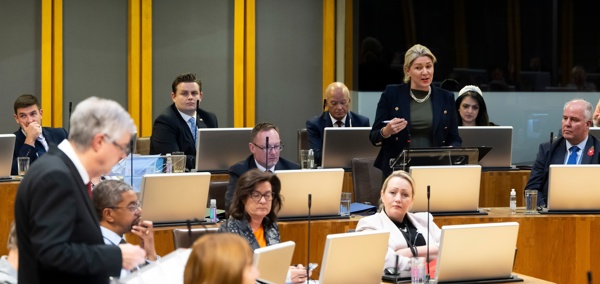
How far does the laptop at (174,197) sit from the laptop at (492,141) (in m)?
2.20

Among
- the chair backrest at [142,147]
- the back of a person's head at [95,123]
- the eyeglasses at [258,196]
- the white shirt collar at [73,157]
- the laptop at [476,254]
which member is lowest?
the laptop at [476,254]

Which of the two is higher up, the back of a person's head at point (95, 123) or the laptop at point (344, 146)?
the back of a person's head at point (95, 123)

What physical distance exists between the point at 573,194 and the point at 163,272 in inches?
133

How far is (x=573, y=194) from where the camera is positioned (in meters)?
5.70

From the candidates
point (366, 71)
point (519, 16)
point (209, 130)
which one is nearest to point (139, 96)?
point (366, 71)

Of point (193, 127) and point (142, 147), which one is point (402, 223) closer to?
point (193, 127)

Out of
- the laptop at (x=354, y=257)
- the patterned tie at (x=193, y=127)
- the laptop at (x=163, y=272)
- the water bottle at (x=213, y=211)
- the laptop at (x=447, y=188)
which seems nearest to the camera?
the laptop at (x=163, y=272)

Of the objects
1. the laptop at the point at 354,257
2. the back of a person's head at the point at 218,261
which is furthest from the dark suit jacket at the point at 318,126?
the back of a person's head at the point at 218,261

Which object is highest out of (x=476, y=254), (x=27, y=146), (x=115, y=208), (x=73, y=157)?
(x=73, y=157)

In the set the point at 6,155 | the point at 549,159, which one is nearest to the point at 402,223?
the point at 549,159

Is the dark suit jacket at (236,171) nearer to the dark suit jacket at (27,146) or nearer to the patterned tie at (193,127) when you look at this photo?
the patterned tie at (193,127)

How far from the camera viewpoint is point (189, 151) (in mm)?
6984

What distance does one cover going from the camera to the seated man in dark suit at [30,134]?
6770 millimetres

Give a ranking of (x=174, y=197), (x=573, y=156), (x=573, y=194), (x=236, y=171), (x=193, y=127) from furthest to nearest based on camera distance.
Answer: (x=193, y=127)
(x=573, y=156)
(x=573, y=194)
(x=236, y=171)
(x=174, y=197)
